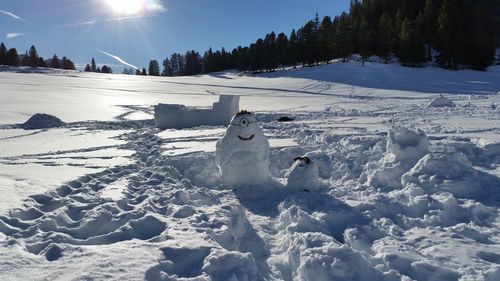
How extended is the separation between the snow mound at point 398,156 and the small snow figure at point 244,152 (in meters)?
1.79

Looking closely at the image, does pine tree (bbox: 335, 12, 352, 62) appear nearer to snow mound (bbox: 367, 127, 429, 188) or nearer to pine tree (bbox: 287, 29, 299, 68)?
pine tree (bbox: 287, 29, 299, 68)

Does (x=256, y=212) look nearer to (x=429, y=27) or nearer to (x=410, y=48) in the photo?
(x=410, y=48)

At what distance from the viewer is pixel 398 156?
7.28 metres

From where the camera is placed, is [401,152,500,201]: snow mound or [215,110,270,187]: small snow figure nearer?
[401,152,500,201]: snow mound

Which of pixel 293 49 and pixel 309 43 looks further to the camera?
pixel 293 49

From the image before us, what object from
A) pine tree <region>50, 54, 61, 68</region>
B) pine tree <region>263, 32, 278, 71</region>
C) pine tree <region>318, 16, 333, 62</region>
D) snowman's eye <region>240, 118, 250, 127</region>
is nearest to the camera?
snowman's eye <region>240, 118, 250, 127</region>

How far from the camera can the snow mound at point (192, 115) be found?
14391 millimetres

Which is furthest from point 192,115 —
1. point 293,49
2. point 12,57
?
point 12,57

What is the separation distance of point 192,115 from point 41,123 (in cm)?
503

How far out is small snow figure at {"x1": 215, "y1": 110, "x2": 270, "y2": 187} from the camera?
6785 mm

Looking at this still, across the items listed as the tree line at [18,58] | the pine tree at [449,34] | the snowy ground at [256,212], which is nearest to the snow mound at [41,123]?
the snowy ground at [256,212]

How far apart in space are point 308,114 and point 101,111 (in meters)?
9.13

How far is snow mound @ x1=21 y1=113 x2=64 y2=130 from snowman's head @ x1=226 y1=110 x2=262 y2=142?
962cm

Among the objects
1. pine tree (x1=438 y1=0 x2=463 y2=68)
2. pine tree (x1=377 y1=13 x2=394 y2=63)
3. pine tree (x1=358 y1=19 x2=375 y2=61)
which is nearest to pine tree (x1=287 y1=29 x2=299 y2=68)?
pine tree (x1=358 y1=19 x2=375 y2=61)
